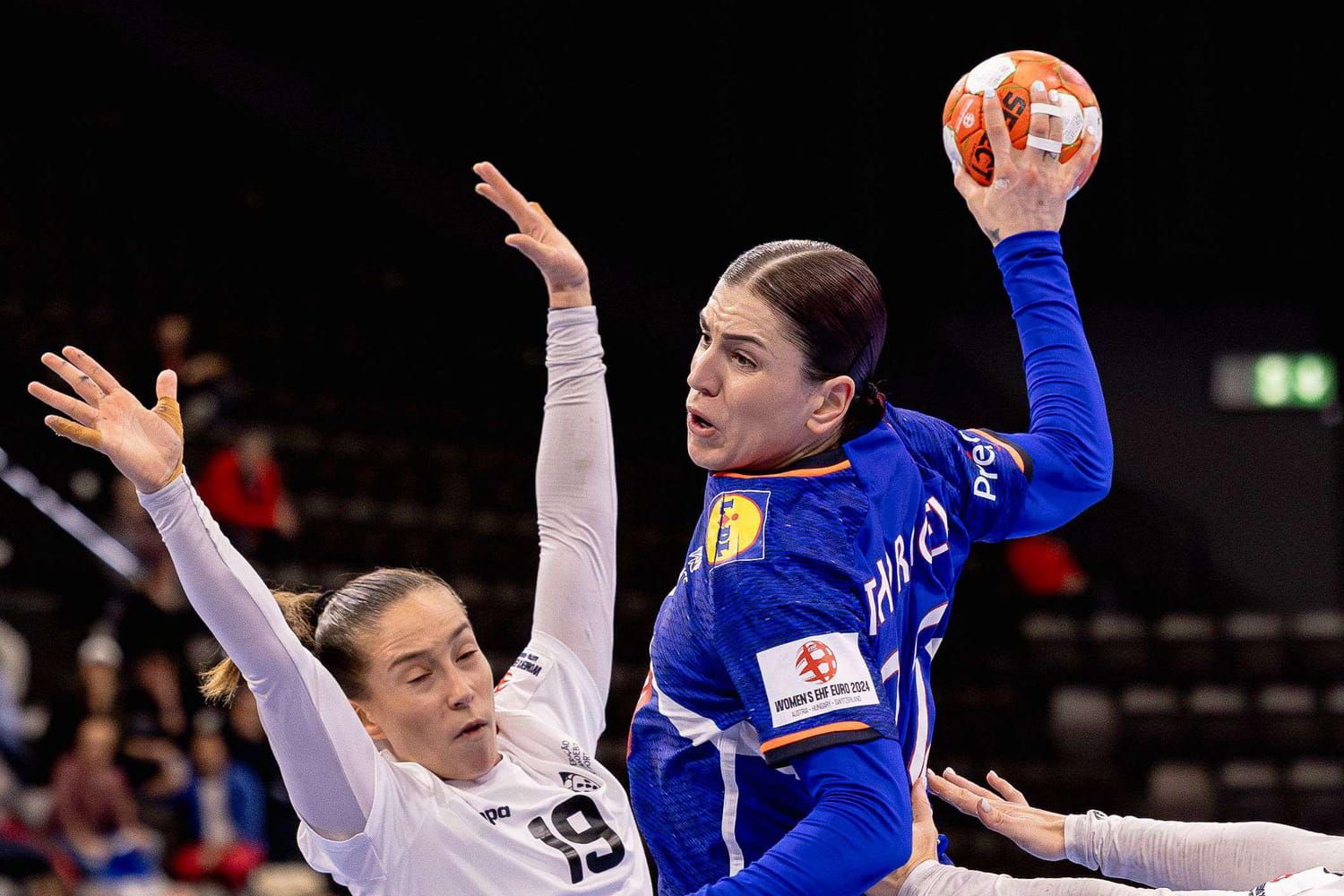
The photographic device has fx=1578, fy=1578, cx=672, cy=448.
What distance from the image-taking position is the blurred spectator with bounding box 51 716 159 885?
607 cm

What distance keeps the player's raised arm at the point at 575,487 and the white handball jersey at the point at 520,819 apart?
2.3 inches

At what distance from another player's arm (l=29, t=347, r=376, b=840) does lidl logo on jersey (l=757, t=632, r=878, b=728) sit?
703 mm

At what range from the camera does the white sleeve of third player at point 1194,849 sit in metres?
2.28

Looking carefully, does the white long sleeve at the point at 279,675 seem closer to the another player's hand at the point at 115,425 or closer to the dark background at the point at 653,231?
the another player's hand at the point at 115,425

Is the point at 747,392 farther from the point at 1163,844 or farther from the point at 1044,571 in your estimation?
the point at 1044,571

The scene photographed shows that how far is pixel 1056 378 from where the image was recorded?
8.41 feet

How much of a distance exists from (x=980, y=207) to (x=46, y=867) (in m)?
4.74

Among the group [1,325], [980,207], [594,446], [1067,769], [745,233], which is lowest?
[1067,769]

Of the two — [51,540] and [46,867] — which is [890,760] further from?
[51,540]

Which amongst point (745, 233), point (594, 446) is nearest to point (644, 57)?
point (745, 233)

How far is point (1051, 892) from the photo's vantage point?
2.17 metres

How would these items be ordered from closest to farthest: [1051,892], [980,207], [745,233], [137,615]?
[1051,892] → [980,207] → [137,615] → [745,233]

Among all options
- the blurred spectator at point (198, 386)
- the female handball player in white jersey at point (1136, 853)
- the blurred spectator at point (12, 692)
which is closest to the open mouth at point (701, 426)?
the female handball player in white jersey at point (1136, 853)

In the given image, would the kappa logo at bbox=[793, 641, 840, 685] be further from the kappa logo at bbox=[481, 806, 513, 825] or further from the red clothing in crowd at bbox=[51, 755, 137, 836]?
the red clothing in crowd at bbox=[51, 755, 137, 836]
